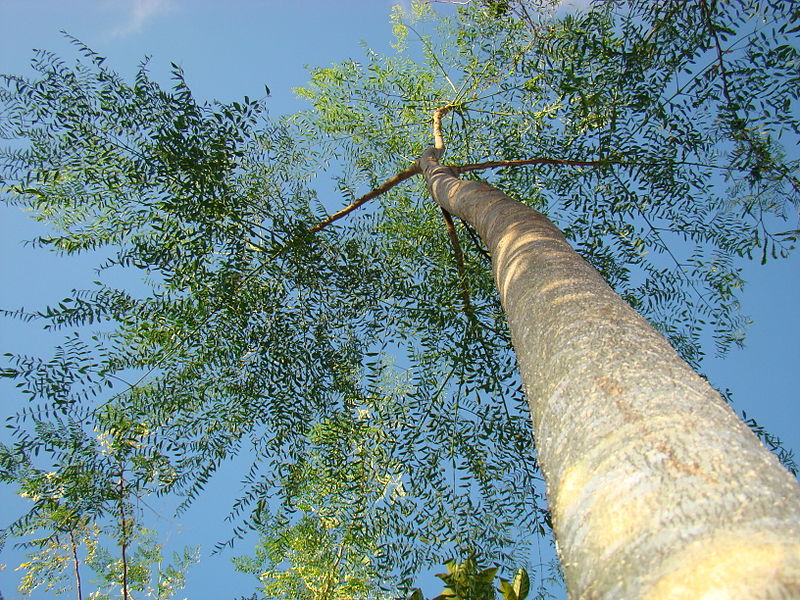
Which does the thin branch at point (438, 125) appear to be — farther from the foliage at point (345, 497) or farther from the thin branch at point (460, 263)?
the foliage at point (345, 497)

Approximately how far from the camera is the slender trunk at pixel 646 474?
15.0 inches

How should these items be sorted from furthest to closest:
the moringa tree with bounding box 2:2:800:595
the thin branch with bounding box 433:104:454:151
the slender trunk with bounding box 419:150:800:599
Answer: the thin branch with bounding box 433:104:454:151, the moringa tree with bounding box 2:2:800:595, the slender trunk with bounding box 419:150:800:599

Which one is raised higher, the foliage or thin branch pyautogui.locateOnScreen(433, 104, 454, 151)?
thin branch pyautogui.locateOnScreen(433, 104, 454, 151)

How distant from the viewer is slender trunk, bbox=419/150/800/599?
0.38 metres

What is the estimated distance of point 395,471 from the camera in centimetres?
280

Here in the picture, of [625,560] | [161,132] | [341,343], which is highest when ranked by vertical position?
[161,132]

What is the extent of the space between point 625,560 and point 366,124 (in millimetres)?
4409

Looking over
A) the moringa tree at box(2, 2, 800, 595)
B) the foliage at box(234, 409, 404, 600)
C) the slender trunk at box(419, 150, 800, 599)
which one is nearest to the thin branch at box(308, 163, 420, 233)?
the moringa tree at box(2, 2, 800, 595)

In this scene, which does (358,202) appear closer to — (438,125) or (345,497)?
(438,125)

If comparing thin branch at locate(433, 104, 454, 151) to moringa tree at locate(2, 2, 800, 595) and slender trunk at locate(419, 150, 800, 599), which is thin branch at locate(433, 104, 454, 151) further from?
slender trunk at locate(419, 150, 800, 599)

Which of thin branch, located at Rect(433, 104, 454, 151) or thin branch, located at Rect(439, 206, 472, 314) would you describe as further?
thin branch, located at Rect(433, 104, 454, 151)

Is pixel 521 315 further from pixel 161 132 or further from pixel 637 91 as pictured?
pixel 161 132

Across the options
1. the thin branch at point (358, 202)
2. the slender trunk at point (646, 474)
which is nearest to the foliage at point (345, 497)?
the thin branch at point (358, 202)

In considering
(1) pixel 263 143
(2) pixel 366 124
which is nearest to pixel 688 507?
(1) pixel 263 143
